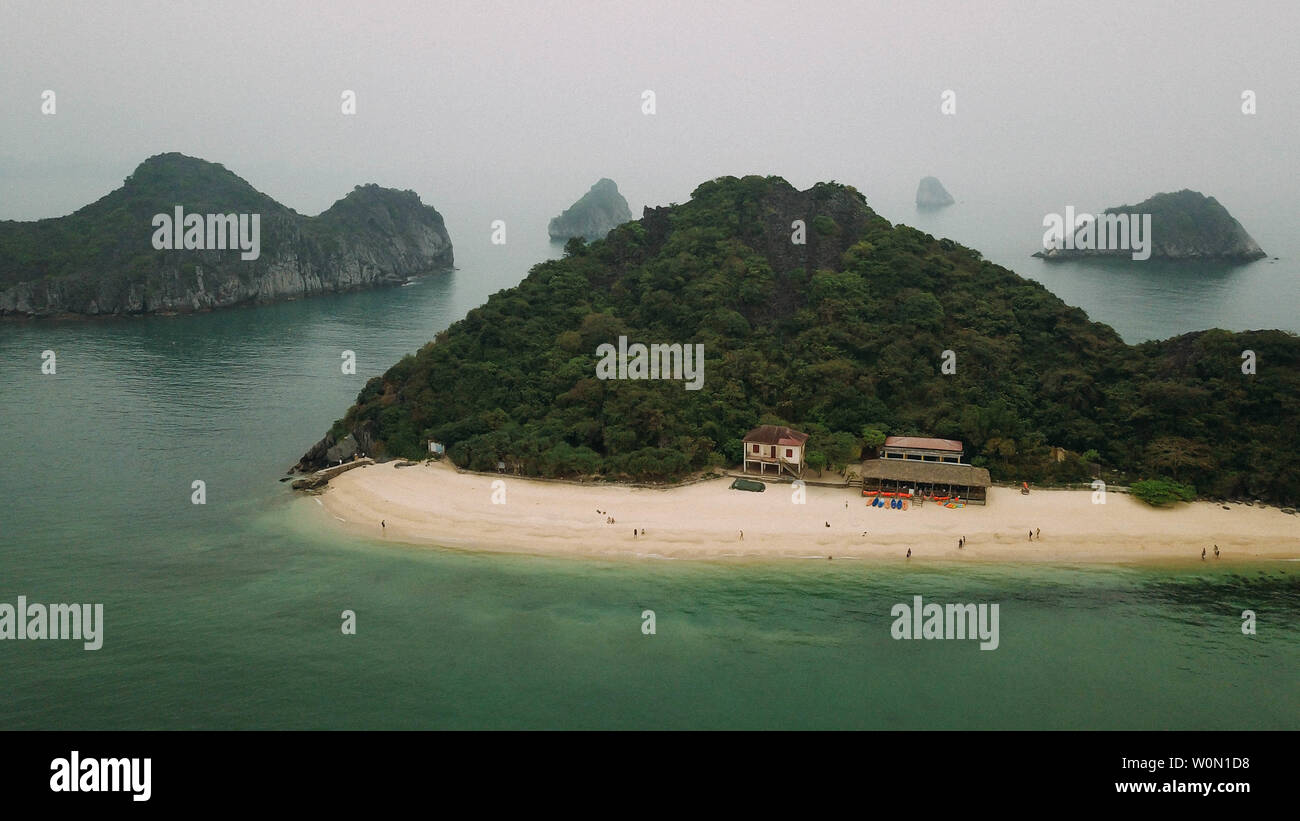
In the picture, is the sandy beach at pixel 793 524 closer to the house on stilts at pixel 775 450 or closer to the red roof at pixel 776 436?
the house on stilts at pixel 775 450

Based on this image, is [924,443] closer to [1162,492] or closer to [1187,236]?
[1162,492]

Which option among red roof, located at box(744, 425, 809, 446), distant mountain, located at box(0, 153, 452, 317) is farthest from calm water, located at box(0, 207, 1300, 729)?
distant mountain, located at box(0, 153, 452, 317)

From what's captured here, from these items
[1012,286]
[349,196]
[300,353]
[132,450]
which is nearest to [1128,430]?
[1012,286]

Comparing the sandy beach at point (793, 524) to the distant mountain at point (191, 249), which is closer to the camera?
the sandy beach at point (793, 524)

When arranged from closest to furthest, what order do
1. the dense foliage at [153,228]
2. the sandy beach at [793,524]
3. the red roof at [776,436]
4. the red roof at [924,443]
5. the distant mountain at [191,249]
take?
the sandy beach at [793,524], the red roof at [924,443], the red roof at [776,436], the distant mountain at [191,249], the dense foliage at [153,228]

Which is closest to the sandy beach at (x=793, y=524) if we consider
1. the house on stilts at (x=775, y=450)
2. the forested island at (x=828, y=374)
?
the house on stilts at (x=775, y=450)

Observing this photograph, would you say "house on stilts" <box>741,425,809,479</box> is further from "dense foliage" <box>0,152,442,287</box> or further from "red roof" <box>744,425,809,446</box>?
"dense foliage" <box>0,152,442,287</box>
